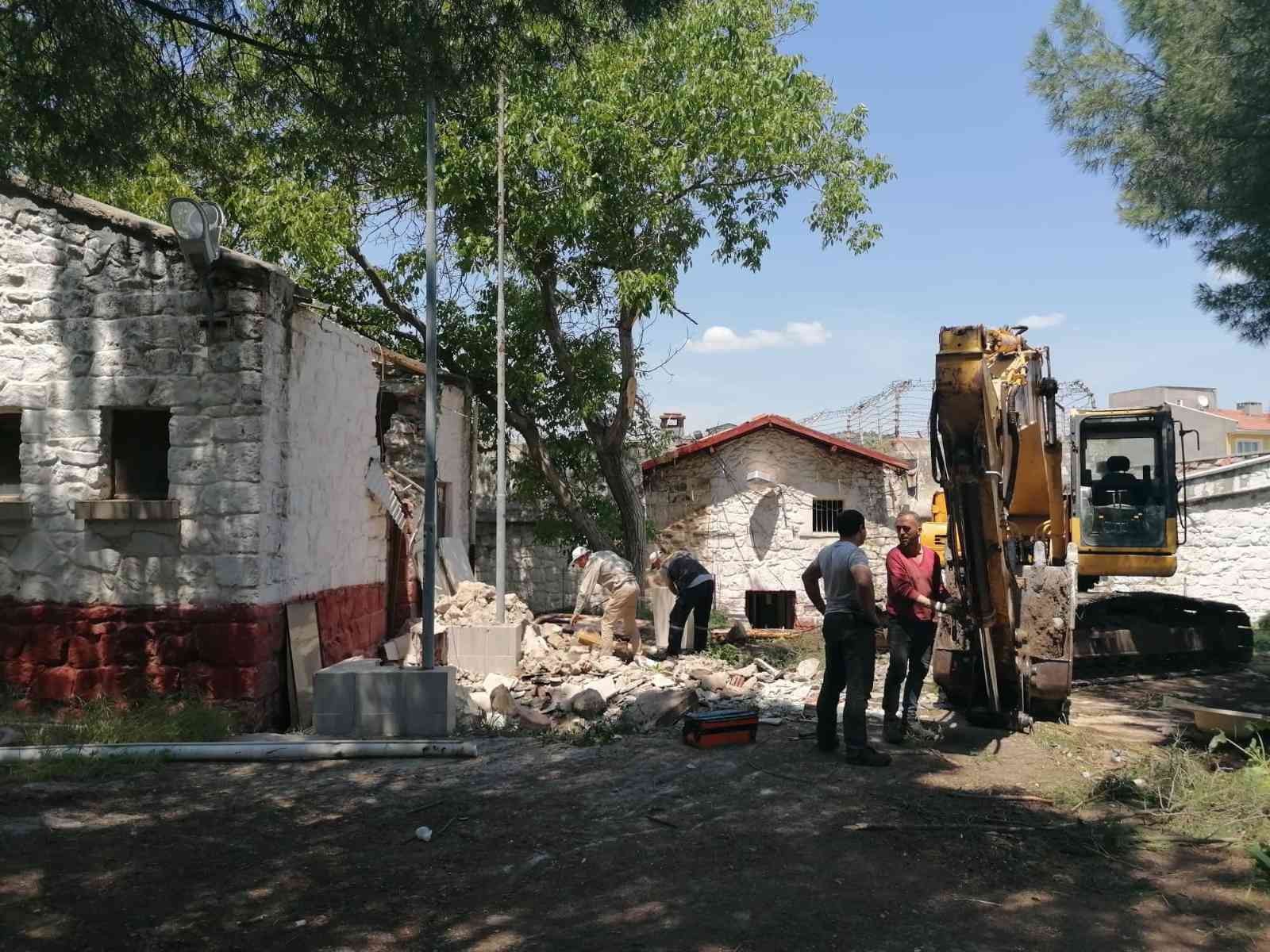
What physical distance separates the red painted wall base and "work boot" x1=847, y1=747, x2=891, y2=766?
194 inches

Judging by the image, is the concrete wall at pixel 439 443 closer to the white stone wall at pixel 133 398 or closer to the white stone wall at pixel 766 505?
the white stone wall at pixel 133 398

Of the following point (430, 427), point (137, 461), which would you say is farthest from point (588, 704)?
Result: point (137, 461)

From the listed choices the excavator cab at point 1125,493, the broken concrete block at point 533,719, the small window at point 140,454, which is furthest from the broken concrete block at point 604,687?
the excavator cab at point 1125,493

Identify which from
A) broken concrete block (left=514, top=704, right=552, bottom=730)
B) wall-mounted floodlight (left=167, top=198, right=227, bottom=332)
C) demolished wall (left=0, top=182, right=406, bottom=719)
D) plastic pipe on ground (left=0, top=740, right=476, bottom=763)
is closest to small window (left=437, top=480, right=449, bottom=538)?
broken concrete block (left=514, top=704, right=552, bottom=730)

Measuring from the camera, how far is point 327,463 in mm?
10867

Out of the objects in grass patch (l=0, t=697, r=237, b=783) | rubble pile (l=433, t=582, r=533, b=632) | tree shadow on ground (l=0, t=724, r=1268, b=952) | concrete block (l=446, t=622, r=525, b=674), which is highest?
rubble pile (l=433, t=582, r=533, b=632)

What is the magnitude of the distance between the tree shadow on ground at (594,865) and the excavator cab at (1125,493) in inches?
269

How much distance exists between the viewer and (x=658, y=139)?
16.4 meters

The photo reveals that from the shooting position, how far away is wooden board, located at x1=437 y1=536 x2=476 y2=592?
14.3 m

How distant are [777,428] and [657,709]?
12027 millimetres

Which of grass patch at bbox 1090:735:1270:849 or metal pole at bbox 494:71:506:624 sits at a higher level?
metal pole at bbox 494:71:506:624

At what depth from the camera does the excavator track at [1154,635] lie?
13.8 meters

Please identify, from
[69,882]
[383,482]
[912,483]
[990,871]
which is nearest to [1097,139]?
[912,483]

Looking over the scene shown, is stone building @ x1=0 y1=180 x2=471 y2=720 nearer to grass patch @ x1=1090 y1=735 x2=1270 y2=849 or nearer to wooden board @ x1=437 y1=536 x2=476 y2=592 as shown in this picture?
wooden board @ x1=437 y1=536 x2=476 y2=592
